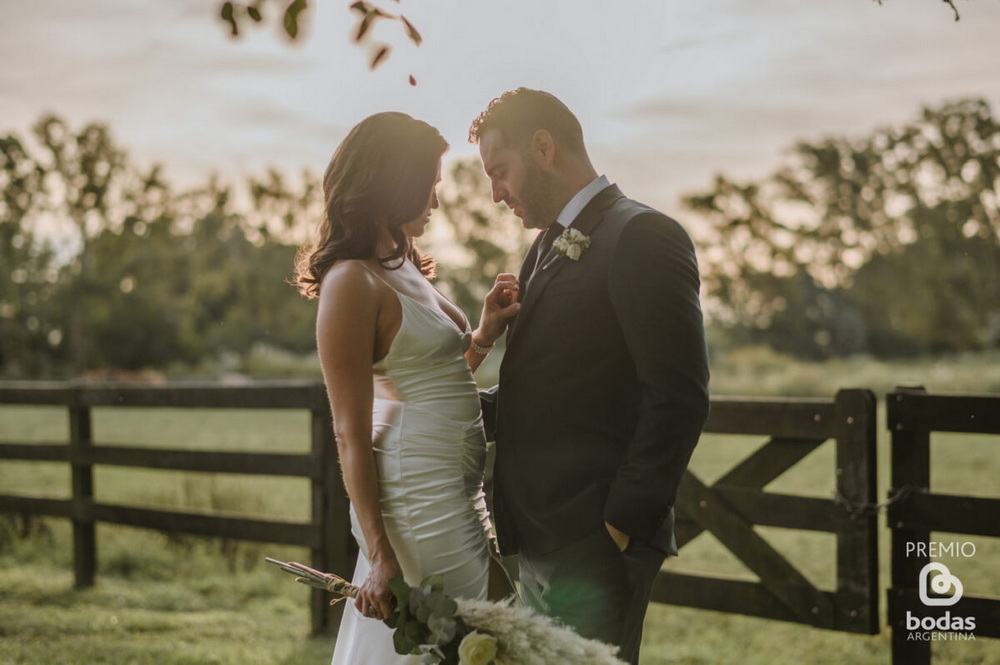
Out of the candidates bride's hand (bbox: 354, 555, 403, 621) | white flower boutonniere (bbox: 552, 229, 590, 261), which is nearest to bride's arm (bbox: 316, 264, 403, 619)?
bride's hand (bbox: 354, 555, 403, 621)

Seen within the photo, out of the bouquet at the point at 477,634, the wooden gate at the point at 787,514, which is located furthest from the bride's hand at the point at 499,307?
the wooden gate at the point at 787,514

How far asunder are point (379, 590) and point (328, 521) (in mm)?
2786

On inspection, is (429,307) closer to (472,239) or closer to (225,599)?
(225,599)

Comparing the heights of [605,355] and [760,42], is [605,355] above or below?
below

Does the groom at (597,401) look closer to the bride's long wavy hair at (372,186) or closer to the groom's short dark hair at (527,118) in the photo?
the groom's short dark hair at (527,118)

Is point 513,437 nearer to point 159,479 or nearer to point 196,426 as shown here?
point 159,479

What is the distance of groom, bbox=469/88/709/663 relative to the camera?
226 cm

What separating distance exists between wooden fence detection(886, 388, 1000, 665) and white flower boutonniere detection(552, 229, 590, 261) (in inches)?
74.6

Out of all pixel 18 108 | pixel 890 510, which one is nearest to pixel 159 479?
pixel 890 510

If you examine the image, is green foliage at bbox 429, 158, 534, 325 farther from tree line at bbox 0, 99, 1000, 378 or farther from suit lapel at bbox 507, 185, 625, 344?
suit lapel at bbox 507, 185, 625, 344

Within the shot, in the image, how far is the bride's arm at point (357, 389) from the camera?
7.34 ft

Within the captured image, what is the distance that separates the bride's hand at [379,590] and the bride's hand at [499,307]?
0.83 meters

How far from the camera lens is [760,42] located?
19.9m

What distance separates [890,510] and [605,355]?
6.39ft
